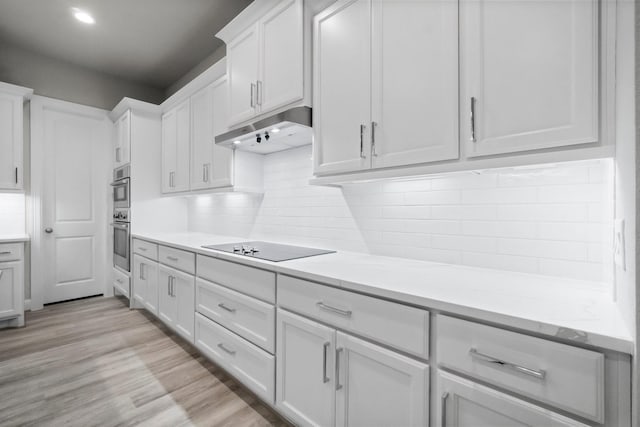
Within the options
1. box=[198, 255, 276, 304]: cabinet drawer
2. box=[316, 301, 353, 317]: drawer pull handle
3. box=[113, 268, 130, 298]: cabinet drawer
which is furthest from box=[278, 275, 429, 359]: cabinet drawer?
box=[113, 268, 130, 298]: cabinet drawer

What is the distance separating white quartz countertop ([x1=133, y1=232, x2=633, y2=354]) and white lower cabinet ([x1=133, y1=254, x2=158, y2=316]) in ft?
5.83

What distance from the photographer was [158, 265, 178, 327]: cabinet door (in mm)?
2607

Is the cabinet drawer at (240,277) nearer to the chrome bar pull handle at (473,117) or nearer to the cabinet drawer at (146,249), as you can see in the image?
the cabinet drawer at (146,249)

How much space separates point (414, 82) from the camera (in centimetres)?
136

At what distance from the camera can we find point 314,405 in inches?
55.7

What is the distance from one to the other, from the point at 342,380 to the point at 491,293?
712 mm

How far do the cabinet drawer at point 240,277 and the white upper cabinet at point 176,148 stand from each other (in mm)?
1367

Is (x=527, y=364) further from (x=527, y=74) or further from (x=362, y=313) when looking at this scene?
(x=527, y=74)

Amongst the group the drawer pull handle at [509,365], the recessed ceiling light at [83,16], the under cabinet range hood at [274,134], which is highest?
the recessed ceiling light at [83,16]

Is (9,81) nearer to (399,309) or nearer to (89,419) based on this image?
(89,419)

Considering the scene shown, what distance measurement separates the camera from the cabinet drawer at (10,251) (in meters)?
2.89

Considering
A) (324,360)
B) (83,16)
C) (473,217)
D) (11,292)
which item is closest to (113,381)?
(324,360)

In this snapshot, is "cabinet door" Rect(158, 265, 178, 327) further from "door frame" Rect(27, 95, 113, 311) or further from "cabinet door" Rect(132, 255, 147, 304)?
"door frame" Rect(27, 95, 113, 311)

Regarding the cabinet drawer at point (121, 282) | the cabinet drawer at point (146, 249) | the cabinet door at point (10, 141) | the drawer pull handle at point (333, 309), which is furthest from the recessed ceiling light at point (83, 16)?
the drawer pull handle at point (333, 309)
